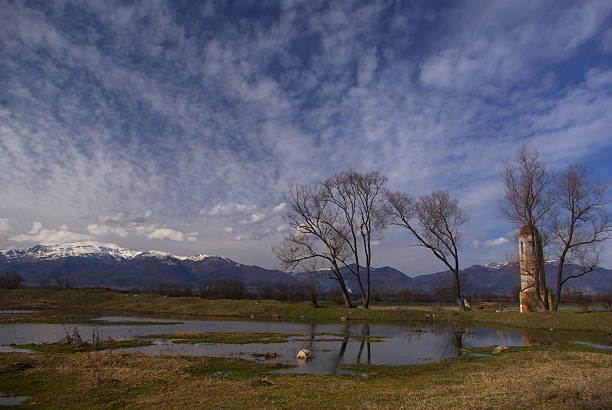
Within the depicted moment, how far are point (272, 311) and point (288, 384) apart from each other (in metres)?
37.5

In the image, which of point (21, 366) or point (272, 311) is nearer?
point (21, 366)

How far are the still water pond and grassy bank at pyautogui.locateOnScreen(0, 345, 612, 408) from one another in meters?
2.45

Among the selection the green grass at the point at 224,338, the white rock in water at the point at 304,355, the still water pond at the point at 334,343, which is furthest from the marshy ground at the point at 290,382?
the white rock in water at the point at 304,355

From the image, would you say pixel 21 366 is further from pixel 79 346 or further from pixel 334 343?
pixel 334 343

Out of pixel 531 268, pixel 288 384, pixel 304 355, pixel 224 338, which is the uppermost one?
pixel 531 268

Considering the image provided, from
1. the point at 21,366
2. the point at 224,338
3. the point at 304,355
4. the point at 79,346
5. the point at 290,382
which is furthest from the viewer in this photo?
the point at 224,338

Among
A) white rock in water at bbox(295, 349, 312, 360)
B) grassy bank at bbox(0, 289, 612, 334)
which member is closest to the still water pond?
white rock in water at bbox(295, 349, 312, 360)

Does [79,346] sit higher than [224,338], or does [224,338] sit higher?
[79,346]

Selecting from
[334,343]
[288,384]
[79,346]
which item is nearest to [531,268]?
[334,343]

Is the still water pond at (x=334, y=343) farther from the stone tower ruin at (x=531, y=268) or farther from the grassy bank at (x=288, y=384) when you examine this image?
the stone tower ruin at (x=531, y=268)

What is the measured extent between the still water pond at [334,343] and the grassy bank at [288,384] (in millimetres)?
2451

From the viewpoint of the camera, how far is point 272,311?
5050cm

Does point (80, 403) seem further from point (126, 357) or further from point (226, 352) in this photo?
point (226, 352)

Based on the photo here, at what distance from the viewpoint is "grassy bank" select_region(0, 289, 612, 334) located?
1500 inches
